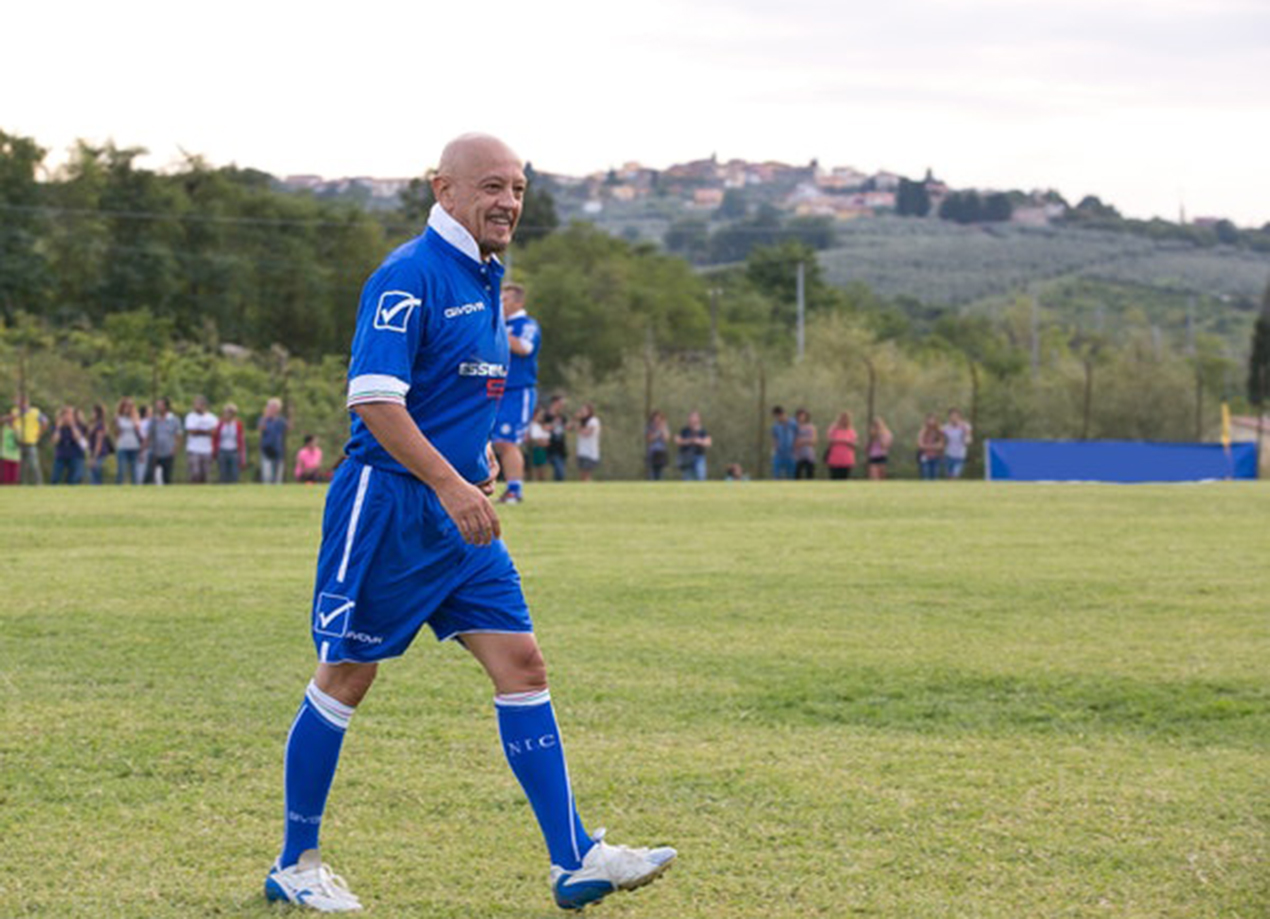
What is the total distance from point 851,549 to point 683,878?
415 inches

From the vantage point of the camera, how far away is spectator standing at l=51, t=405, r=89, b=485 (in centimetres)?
3045

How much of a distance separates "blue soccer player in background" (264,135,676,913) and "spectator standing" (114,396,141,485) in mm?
26177

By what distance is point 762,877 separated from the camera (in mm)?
5621

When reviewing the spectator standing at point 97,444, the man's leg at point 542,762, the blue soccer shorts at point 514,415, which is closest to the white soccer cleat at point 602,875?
the man's leg at point 542,762

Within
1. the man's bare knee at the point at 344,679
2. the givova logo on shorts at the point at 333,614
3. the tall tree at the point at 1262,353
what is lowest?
the man's bare knee at the point at 344,679

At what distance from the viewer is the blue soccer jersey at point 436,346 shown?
5145mm

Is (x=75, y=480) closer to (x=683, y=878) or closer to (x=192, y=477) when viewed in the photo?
(x=192, y=477)

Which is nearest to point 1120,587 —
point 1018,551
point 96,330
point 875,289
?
point 1018,551

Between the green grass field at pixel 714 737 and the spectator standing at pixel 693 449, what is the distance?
1911 centimetres

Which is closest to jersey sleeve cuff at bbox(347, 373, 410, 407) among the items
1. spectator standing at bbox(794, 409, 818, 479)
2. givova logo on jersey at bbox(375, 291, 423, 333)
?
givova logo on jersey at bbox(375, 291, 423, 333)

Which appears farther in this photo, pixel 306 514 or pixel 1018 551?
pixel 306 514

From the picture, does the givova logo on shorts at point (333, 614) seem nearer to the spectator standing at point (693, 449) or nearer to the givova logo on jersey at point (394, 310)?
the givova logo on jersey at point (394, 310)

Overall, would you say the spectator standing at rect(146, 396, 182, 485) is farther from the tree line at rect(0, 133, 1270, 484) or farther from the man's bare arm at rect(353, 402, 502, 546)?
the man's bare arm at rect(353, 402, 502, 546)

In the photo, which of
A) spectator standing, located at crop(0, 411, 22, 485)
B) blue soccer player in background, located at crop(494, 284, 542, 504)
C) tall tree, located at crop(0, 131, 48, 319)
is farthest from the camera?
tall tree, located at crop(0, 131, 48, 319)
